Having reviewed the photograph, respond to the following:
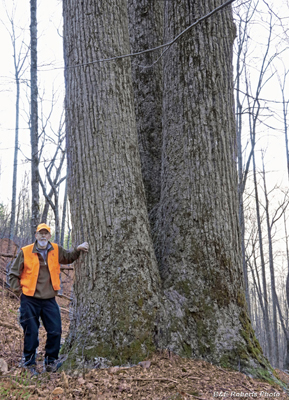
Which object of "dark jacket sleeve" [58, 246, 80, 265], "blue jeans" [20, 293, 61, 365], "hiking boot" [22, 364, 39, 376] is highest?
"dark jacket sleeve" [58, 246, 80, 265]

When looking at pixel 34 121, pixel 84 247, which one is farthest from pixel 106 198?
pixel 34 121

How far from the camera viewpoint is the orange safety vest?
355 centimetres

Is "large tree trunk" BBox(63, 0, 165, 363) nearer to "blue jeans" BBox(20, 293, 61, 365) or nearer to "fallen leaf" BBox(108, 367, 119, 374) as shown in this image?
"fallen leaf" BBox(108, 367, 119, 374)

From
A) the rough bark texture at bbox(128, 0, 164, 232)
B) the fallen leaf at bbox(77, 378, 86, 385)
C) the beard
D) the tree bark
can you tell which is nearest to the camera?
the fallen leaf at bbox(77, 378, 86, 385)

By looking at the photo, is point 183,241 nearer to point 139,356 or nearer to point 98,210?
point 98,210

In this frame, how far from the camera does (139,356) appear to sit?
2830 mm

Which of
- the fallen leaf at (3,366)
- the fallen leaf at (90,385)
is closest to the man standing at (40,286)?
the fallen leaf at (3,366)

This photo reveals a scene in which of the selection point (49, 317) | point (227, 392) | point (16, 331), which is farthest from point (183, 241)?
point (16, 331)

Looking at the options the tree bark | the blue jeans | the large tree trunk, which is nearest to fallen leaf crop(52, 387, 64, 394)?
the large tree trunk

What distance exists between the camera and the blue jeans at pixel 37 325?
3350mm

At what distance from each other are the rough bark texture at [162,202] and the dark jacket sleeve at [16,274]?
76 cm

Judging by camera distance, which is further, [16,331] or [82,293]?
[16,331]

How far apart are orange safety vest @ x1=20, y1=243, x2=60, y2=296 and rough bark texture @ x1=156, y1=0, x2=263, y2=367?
1.19 meters

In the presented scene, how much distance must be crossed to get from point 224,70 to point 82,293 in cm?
301
